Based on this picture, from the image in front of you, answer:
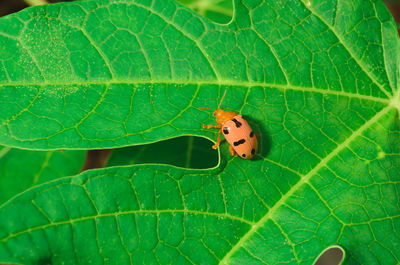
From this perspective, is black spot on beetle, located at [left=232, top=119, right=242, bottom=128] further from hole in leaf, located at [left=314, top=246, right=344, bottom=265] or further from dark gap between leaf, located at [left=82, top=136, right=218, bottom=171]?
hole in leaf, located at [left=314, top=246, right=344, bottom=265]

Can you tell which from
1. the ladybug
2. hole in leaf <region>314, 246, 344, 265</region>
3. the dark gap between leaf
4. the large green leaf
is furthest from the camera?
hole in leaf <region>314, 246, 344, 265</region>

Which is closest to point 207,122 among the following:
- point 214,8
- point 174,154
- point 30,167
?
point 174,154

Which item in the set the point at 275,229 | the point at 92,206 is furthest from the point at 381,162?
the point at 92,206

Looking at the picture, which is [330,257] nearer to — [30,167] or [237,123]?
[237,123]

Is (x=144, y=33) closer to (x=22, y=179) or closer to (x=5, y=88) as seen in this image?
(x=5, y=88)

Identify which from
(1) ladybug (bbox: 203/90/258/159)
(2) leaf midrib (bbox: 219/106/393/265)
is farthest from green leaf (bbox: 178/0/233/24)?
(2) leaf midrib (bbox: 219/106/393/265)

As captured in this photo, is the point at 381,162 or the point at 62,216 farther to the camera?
the point at 381,162
